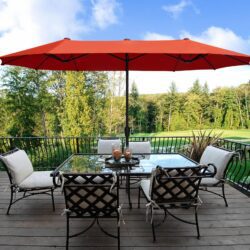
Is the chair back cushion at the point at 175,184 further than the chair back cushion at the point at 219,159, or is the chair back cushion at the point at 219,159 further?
the chair back cushion at the point at 219,159

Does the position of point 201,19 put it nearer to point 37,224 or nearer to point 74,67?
point 74,67

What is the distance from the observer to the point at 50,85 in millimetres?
20781

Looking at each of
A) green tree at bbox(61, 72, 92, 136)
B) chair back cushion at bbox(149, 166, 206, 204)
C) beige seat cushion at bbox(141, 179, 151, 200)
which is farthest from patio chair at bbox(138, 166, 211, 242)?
green tree at bbox(61, 72, 92, 136)

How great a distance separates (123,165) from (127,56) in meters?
1.60

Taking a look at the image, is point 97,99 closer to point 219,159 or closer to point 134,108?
point 134,108

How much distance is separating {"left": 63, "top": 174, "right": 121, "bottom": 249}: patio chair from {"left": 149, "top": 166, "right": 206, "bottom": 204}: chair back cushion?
45 centimetres

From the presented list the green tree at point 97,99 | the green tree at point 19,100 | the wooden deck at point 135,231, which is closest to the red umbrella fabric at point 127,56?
the wooden deck at point 135,231

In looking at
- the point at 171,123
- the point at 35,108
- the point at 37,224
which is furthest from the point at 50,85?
the point at 37,224

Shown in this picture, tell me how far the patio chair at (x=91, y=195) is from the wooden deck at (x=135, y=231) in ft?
0.88

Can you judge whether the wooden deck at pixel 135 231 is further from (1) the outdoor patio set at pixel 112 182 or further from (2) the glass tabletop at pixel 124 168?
(2) the glass tabletop at pixel 124 168

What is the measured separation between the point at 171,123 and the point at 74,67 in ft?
52.0

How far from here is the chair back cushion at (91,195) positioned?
274cm

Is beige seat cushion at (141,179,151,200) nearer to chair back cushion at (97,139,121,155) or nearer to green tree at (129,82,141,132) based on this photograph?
chair back cushion at (97,139,121,155)

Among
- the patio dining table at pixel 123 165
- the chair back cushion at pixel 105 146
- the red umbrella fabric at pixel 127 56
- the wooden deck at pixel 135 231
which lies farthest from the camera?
the chair back cushion at pixel 105 146
